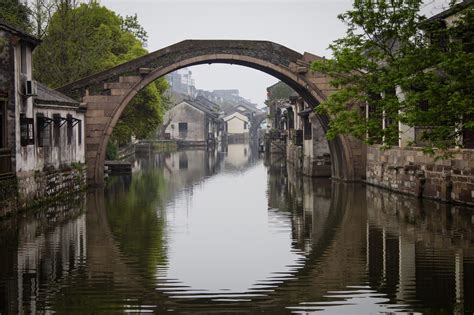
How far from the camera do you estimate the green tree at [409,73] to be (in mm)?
16172

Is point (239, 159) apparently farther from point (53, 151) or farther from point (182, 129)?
point (53, 151)

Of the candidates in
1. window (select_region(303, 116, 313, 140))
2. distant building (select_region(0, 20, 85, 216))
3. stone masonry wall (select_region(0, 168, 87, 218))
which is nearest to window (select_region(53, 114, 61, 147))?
distant building (select_region(0, 20, 85, 216))

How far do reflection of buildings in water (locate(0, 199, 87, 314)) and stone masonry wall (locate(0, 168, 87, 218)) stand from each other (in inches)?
29.3

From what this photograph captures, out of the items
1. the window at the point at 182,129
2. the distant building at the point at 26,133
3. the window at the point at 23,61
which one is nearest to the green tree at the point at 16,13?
the distant building at the point at 26,133

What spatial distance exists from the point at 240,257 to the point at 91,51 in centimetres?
2841

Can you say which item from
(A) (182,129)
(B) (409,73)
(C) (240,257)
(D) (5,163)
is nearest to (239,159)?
(A) (182,129)

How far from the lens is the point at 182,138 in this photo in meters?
102

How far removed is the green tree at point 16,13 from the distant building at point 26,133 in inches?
519

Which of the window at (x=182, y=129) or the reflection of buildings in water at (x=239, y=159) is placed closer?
the reflection of buildings in water at (x=239, y=159)

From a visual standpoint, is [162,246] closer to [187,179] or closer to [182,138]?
[187,179]

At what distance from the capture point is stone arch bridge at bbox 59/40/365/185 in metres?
33.4

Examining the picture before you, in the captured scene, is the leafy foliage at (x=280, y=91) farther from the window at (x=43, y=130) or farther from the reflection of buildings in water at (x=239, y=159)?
the window at (x=43, y=130)

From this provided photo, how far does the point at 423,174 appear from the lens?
1032 inches

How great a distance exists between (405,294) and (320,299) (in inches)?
50.1
